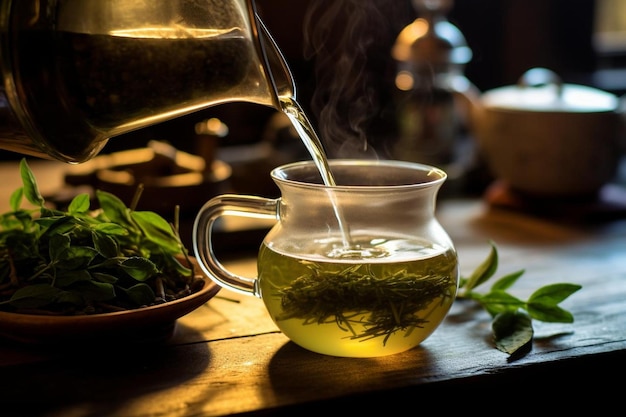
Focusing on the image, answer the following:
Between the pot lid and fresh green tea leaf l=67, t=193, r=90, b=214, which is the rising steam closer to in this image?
the pot lid

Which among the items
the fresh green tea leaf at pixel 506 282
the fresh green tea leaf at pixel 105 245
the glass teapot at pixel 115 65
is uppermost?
the glass teapot at pixel 115 65

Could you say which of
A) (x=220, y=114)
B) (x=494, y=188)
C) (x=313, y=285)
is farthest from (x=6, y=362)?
(x=220, y=114)

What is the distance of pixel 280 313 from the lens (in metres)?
0.95

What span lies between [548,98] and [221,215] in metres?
1.13

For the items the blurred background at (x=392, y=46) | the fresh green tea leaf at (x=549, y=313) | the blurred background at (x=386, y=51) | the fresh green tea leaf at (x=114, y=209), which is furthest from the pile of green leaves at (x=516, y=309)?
the blurred background at (x=392, y=46)

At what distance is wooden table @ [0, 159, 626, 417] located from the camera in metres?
0.87

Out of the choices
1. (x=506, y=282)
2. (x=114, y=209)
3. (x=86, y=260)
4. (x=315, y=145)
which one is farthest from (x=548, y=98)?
(x=86, y=260)

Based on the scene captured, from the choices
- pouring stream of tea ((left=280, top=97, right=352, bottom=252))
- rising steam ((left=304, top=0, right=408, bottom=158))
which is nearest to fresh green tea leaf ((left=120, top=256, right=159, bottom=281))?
pouring stream of tea ((left=280, top=97, right=352, bottom=252))

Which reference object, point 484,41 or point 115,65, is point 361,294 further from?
point 484,41

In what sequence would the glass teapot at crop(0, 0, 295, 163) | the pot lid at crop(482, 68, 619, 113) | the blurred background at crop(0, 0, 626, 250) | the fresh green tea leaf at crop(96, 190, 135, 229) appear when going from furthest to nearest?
the blurred background at crop(0, 0, 626, 250) < the pot lid at crop(482, 68, 619, 113) < the fresh green tea leaf at crop(96, 190, 135, 229) < the glass teapot at crop(0, 0, 295, 163)

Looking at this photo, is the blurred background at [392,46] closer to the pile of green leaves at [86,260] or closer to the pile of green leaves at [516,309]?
the pile of green leaves at [516,309]

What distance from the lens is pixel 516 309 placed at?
1124mm

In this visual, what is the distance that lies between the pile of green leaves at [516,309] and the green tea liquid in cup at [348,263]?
0.12 metres

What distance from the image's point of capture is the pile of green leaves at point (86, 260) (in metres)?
0.95
